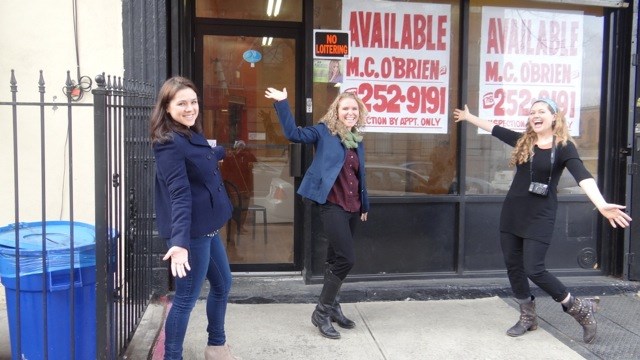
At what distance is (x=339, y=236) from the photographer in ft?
13.5

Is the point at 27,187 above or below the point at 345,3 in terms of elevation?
below

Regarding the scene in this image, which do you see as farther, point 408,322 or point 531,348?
point 408,322

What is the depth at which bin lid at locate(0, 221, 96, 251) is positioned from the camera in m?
3.22

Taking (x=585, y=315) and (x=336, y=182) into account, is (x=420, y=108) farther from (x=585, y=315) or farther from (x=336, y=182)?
(x=585, y=315)

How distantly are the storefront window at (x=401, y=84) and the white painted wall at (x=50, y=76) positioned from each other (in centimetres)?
185

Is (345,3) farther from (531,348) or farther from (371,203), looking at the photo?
(531,348)

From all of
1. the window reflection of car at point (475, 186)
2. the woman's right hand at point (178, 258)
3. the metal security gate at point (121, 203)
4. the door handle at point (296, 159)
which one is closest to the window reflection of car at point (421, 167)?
the window reflection of car at point (475, 186)

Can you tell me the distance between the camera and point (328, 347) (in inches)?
163

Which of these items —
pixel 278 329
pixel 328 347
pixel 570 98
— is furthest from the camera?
pixel 570 98

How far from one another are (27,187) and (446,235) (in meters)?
3.72

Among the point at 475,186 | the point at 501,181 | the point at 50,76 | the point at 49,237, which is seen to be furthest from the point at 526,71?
the point at 49,237

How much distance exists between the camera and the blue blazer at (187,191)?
3.07 metres

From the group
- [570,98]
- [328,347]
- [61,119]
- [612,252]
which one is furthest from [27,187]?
[612,252]

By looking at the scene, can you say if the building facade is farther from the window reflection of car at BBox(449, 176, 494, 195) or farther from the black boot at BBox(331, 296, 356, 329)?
the black boot at BBox(331, 296, 356, 329)
